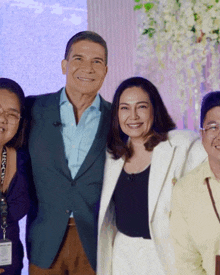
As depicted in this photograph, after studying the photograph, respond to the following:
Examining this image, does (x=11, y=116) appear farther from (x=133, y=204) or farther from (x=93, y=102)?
(x=133, y=204)

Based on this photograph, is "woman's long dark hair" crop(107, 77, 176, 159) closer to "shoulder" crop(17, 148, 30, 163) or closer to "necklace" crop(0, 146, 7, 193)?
"shoulder" crop(17, 148, 30, 163)

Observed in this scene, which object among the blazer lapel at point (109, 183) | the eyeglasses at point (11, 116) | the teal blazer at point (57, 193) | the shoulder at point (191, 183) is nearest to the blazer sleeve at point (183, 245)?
the shoulder at point (191, 183)

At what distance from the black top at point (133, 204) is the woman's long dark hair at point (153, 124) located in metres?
0.16

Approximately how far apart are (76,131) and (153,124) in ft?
1.56

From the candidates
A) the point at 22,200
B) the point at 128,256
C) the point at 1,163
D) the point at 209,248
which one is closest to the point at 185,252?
the point at 209,248

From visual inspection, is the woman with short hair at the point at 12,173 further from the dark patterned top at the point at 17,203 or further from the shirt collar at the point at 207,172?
the shirt collar at the point at 207,172

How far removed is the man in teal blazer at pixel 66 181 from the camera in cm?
254

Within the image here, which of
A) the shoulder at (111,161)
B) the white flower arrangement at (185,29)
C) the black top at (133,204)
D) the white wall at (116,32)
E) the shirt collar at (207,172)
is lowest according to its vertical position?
the black top at (133,204)

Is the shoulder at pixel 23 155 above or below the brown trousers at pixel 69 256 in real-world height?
above

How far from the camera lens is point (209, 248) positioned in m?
1.91

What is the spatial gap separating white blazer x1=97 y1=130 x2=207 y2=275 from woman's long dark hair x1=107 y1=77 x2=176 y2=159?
4 cm

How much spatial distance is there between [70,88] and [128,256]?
1.10 metres

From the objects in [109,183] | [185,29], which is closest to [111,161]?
[109,183]

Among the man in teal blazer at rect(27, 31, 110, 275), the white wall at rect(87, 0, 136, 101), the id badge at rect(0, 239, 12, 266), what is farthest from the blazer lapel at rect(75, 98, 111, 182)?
the white wall at rect(87, 0, 136, 101)
